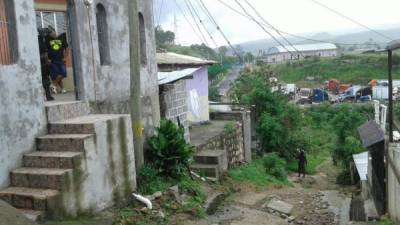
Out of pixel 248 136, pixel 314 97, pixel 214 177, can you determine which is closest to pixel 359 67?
pixel 314 97

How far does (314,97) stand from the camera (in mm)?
52500

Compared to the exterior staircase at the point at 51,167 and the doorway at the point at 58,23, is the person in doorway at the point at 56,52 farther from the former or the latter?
the exterior staircase at the point at 51,167

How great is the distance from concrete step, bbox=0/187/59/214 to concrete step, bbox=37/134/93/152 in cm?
85

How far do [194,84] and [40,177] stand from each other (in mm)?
12981

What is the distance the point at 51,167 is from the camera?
23.8 feet

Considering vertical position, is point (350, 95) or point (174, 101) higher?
point (174, 101)

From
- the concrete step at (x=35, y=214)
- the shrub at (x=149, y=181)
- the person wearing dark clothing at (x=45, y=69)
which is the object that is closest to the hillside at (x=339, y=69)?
the shrub at (x=149, y=181)

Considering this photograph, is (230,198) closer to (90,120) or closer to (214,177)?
(214,177)

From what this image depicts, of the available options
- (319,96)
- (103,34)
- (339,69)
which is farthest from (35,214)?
(339,69)

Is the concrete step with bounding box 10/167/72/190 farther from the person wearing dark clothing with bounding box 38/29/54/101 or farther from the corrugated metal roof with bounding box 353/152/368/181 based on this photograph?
the corrugated metal roof with bounding box 353/152/368/181

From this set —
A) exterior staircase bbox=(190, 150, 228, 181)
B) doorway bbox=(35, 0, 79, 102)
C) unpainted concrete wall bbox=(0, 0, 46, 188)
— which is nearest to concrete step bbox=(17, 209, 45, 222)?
unpainted concrete wall bbox=(0, 0, 46, 188)

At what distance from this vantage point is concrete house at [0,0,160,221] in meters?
6.89

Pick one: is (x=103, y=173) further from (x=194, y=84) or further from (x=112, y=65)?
(x=194, y=84)

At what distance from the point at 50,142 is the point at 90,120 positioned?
77cm
